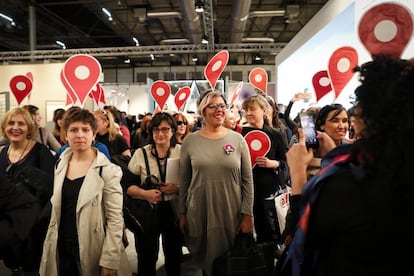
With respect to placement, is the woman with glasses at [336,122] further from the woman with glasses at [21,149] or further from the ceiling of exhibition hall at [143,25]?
the ceiling of exhibition hall at [143,25]

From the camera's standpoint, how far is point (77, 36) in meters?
14.4

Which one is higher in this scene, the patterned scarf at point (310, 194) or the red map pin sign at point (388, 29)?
the red map pin sign at point (388, 29)

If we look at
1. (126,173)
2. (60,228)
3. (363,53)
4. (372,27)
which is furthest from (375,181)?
(363,53)

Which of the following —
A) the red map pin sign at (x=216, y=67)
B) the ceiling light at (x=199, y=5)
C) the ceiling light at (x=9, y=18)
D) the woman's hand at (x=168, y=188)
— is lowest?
the woman's hand at (x=168, y=188)

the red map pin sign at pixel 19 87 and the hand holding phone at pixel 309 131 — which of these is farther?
the red map pin sign at pixel 19 87

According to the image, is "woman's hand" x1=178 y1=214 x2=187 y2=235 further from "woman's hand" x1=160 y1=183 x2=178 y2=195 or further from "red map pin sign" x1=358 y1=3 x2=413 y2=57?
"red map pin sign" x1=358 y1=3 x2=413 y2=57

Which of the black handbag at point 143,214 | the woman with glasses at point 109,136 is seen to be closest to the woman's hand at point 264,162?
the black handbag at point 143,214

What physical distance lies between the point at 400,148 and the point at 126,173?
214 cm

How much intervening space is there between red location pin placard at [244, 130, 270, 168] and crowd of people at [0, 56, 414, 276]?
5 centimetres

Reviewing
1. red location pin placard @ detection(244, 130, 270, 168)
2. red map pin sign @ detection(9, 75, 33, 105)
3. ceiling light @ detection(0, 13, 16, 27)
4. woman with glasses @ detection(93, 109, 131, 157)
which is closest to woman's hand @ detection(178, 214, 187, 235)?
red location pin placard @ detection(244, 130, 270, 168)

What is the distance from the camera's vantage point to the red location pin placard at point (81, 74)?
111 inches

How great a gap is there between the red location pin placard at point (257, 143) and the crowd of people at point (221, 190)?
0.16 feet

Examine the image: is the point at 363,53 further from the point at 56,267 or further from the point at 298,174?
the point at 56,267

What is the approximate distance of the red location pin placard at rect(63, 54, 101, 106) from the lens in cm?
281
